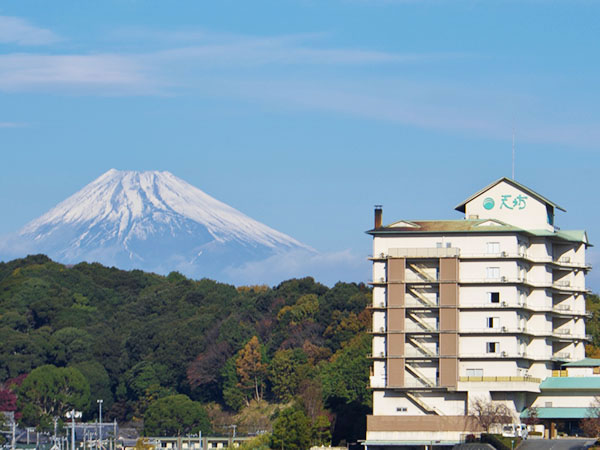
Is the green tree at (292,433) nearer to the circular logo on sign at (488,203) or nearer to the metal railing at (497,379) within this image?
the metal railing at (497,379)

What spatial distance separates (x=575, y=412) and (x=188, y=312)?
300ft

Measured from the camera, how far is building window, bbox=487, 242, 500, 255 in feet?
364

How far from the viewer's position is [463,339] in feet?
360

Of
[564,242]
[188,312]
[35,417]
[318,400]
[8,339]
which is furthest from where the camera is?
[188,312]

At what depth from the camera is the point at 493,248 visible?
365ft

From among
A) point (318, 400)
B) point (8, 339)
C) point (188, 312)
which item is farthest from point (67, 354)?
point (318, 400)

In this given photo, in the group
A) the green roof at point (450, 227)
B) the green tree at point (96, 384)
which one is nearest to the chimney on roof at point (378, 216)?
the green roof at point (450, 227)

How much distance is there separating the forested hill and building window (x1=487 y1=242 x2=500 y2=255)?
1484 inches

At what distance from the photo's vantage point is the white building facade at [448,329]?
10825 centimetres

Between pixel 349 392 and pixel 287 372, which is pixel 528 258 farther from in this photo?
pixel 287 372

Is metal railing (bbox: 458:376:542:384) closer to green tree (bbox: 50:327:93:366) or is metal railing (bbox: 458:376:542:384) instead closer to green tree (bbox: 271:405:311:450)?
green tree (bbox: 271:405:311:450)

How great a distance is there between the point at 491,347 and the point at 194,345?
2813 inches

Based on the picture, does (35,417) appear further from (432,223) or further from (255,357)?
(432,223)

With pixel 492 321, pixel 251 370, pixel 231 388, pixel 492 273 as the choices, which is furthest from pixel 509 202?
pixel 231 388
